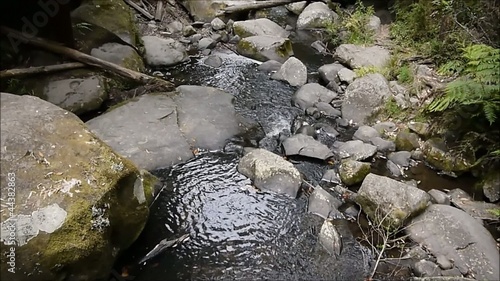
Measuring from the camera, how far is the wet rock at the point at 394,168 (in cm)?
604

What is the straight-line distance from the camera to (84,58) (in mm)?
6871

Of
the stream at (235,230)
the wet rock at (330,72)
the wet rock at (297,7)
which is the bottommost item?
the stream at (235,230)

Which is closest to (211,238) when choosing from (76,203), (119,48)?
(76,203)

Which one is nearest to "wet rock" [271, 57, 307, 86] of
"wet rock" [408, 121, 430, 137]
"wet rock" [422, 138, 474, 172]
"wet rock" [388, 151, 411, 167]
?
"wet rock" [408, 121, 430, 137]

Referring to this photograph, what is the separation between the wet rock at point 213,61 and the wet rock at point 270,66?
86 centimetres

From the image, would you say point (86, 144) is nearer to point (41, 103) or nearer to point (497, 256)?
point (41, 103)

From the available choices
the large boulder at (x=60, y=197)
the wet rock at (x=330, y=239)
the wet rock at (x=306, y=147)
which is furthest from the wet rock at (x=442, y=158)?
the large boulder at (x=60, y=197)

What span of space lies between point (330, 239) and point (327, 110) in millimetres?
3188

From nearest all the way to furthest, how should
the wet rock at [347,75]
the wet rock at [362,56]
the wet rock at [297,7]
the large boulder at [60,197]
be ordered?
1. the large boulder at [60,197]
2. the wet rock at [347,75]
3. the wet rock at [362,56]
4. the wet rock at [297,7]

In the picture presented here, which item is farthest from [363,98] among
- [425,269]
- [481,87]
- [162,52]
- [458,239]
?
[162,52]

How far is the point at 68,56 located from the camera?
679 cm

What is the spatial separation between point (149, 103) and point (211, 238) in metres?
2.93

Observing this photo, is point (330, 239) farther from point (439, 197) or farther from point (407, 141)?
point (407, 141)

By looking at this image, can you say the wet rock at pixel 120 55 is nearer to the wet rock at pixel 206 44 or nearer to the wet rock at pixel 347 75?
the wet rock at pixel 206 44
